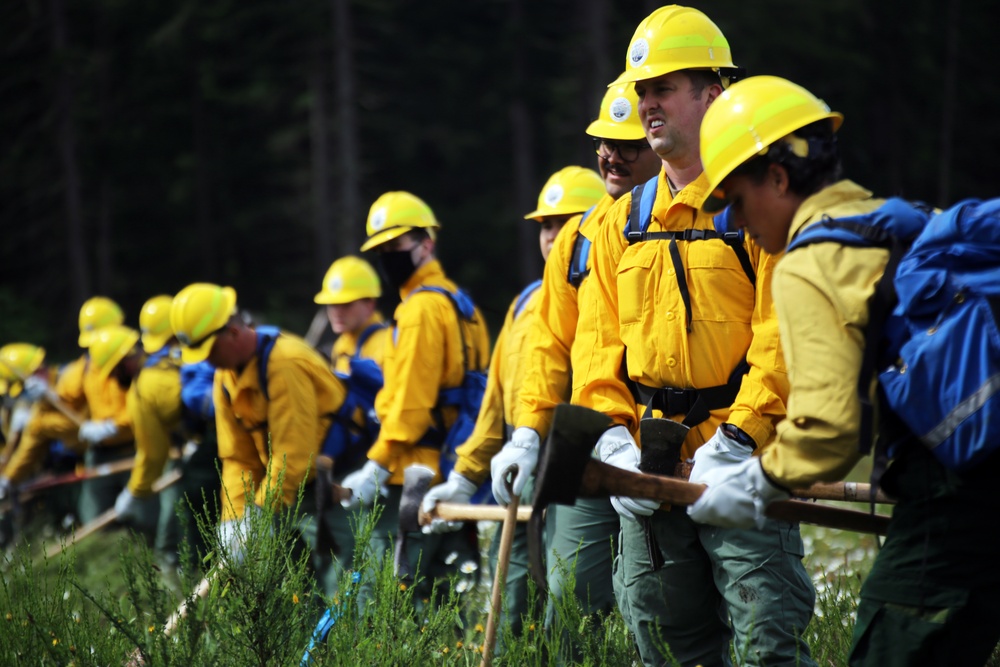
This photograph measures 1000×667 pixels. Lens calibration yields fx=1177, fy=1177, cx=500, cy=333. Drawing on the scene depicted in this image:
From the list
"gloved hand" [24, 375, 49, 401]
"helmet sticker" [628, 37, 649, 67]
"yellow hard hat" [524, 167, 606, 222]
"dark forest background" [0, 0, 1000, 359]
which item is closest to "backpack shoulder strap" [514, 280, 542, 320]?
"yellow hard hat" [524, 167, 606, 222]

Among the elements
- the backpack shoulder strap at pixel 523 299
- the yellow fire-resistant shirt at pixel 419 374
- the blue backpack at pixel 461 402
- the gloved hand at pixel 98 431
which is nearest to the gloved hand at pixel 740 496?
the backpack shoulder strap at pixel 523 299

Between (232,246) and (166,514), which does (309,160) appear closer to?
(232,246)

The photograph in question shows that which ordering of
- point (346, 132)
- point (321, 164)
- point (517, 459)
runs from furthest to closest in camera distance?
1. point (321, 164)
2. point (346, 132)
3. point (517, 459)

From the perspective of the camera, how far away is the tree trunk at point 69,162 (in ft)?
73.9

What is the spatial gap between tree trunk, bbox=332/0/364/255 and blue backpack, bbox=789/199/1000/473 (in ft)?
63.7

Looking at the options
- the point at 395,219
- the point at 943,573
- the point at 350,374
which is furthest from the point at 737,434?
the point at 350,374

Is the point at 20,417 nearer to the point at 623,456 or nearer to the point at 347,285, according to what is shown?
the point at 347,285

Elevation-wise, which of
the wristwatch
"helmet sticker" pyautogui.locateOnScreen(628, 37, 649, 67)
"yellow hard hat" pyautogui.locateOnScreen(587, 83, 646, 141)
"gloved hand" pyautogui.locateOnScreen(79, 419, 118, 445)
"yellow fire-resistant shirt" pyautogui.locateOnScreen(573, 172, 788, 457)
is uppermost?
"helmet sticker" pyautogui.locateOnScreen(628, 37, 649, 67)

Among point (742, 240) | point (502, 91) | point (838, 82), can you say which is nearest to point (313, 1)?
point (502, 91)

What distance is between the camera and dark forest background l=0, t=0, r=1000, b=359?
77.7 feet

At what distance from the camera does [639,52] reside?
3.99 m

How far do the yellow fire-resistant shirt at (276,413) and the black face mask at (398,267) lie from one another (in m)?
0.63

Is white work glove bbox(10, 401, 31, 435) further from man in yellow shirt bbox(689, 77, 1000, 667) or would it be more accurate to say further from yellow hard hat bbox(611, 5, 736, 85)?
man in yellow shirt bbox(689, 77, 1000, 667)

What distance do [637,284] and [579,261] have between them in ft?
2.30
